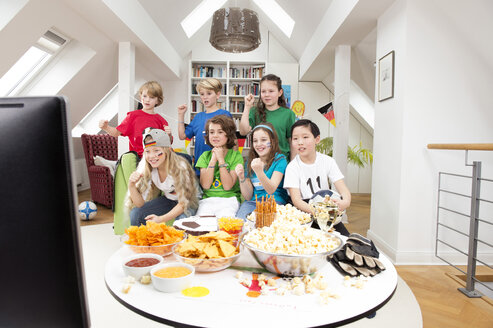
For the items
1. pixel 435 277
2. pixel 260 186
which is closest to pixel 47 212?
pixel 260 186

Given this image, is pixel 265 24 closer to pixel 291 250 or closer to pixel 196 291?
pixel 291 250

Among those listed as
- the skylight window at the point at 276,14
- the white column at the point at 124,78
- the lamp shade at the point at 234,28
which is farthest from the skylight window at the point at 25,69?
the skylight window at the point at 276,14

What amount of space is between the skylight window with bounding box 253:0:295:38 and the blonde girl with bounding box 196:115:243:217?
14.1 feet

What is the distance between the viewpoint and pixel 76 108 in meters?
4.68

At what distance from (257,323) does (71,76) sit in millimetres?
4302

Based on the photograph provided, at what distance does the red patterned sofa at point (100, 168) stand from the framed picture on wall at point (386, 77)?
3.26 meters

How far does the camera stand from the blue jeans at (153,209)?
2.00 metres

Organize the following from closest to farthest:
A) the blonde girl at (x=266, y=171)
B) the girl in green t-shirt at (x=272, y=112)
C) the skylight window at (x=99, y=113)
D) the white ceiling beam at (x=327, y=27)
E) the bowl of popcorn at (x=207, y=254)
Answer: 1. the bowl of popcorn at (x=207, y=254)
2. the blonde girl at (x=266, y=171)
3. the girl in green t-shirt at (x=272, y=112)
4. the white ceiling beam at (x=327, y=27)
5. the skylight window at (x=99, y=113)

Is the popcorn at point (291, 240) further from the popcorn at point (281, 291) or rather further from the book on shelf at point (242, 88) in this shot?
the book on shelf at point (242, 88)

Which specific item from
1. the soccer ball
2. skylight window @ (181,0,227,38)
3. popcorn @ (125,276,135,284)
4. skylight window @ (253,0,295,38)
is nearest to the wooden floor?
popcorn @ (125,276,135,284)

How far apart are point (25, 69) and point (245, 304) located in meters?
4.53

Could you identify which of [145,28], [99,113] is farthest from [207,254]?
[99,113]

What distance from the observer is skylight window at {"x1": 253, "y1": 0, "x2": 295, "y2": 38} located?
591 cm

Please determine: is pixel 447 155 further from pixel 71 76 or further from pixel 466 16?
pixel 71 76
